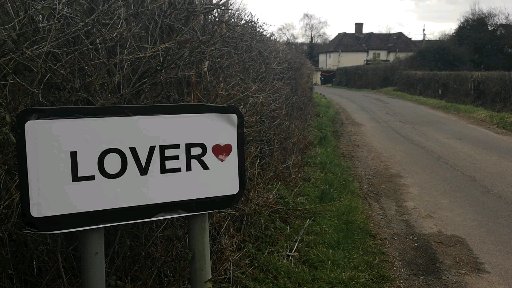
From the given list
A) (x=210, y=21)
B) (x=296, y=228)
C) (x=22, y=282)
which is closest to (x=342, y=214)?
(x=296, y=228)

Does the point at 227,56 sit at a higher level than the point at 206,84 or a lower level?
higher

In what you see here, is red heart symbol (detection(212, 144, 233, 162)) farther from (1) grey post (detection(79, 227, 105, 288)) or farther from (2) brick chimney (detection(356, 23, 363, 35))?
(2) brick chimney (detection(356, 23, 363, 35))

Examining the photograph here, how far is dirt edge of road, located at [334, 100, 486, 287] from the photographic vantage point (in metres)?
4.38

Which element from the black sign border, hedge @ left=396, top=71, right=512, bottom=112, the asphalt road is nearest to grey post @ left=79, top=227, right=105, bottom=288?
the black sign border

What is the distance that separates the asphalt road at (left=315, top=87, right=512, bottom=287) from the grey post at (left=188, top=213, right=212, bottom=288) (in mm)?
3623

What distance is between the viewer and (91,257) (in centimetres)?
145

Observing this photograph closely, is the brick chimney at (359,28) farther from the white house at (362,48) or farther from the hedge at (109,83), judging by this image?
the hedge at (109,83)

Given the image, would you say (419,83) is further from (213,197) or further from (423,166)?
(213,197)

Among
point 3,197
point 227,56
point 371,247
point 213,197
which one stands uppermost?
point 227,56

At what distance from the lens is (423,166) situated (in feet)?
31.3

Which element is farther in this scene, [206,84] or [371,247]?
[371,247]

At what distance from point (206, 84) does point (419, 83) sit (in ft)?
97.9

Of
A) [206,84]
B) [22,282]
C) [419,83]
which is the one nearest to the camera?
[22,282]

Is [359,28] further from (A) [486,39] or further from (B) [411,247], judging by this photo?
(B) [411,247]
